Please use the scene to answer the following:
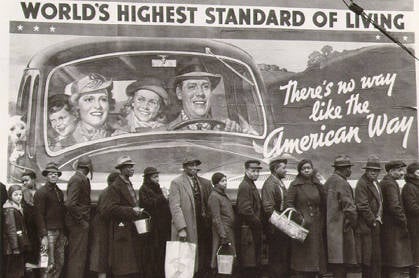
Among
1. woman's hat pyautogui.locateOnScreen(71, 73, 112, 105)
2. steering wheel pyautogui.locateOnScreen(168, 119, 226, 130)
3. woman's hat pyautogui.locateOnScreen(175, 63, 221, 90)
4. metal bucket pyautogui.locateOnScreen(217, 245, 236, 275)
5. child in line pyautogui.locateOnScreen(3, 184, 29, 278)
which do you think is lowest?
metal bucket pyautogui.locateOnScreen(217, 245, 236, 275)

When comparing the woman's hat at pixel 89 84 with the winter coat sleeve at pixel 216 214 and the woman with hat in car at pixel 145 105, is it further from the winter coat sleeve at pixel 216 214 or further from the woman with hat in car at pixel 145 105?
the winter coat sleeve at pixel 216 214

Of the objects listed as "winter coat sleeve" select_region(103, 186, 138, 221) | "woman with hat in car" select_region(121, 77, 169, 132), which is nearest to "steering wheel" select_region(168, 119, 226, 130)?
"woman with hat in car" select_region(121, 77, 169, 132)

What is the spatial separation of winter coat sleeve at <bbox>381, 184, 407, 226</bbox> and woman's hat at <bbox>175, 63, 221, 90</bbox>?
3.55 m

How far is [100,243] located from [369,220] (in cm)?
407

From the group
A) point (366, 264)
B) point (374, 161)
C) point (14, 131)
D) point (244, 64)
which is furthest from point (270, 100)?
point (14, 131)

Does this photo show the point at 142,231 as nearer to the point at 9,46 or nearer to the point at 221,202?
the point at 221,202

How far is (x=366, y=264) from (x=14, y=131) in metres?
6.17

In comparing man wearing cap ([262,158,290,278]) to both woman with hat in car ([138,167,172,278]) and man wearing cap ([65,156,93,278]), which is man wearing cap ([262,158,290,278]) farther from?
man wearing cap ([65,156,93,278])

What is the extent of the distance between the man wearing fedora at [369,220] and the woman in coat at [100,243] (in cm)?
382

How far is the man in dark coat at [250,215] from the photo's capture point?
11750mm

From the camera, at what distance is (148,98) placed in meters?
13.7

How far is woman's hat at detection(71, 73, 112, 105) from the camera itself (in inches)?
536

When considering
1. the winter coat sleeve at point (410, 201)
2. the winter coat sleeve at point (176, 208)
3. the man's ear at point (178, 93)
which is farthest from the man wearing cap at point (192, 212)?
the winter coat sleeve at point (410, 201)

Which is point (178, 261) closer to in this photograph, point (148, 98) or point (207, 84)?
point (148, 98)
